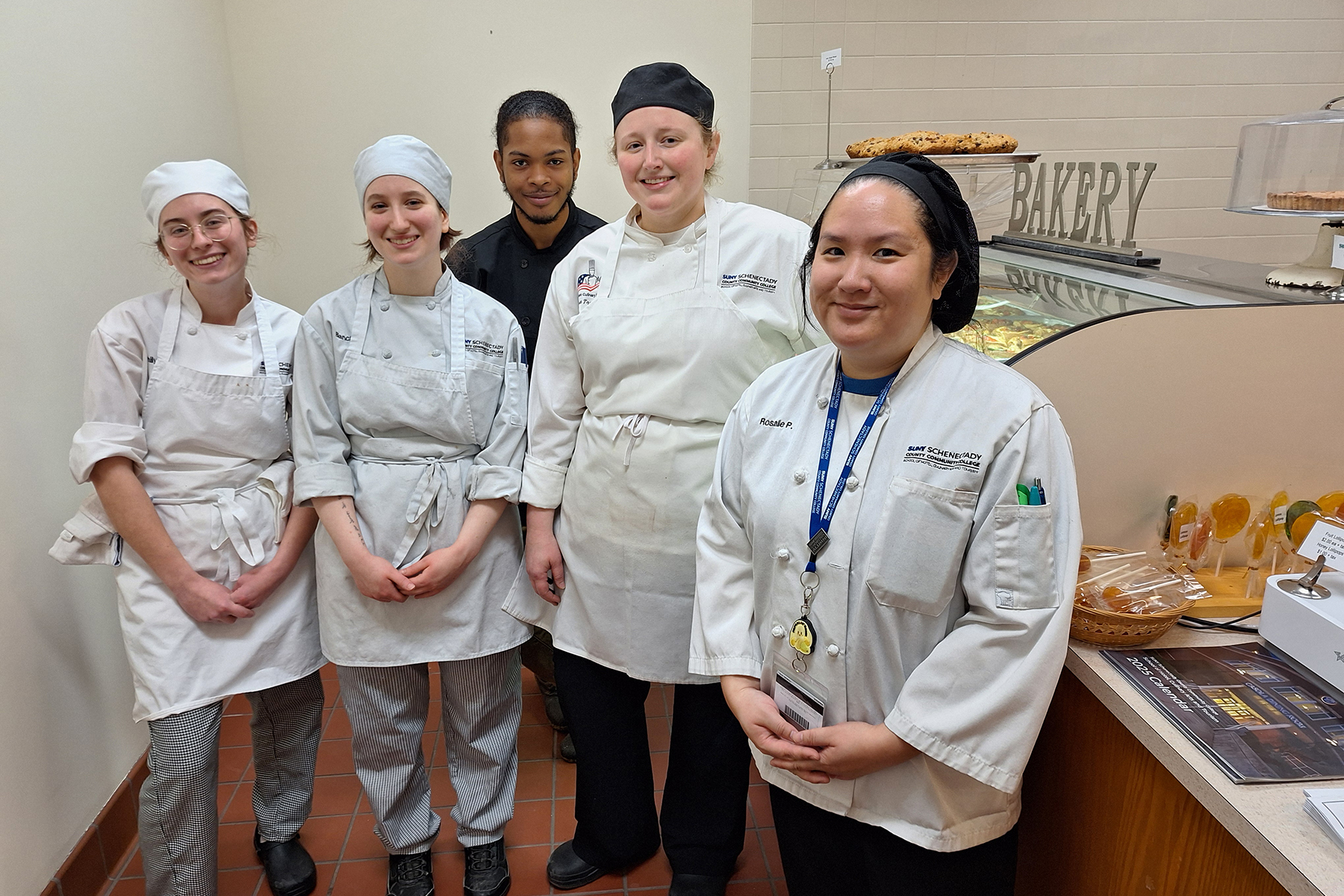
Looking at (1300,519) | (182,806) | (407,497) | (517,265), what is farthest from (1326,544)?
(182,806)

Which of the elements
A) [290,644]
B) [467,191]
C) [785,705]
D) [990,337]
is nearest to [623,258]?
[990,337]

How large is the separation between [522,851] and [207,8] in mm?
3069

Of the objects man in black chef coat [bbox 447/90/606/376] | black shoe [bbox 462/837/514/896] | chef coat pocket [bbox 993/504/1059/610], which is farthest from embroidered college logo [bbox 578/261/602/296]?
black shoe [bbox 462/837/514/896]

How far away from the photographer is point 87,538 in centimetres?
177

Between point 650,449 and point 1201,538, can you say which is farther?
point 650,449

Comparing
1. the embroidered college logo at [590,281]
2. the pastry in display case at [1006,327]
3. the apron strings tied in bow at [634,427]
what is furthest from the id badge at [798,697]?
the embroidered college logo at [590,281]

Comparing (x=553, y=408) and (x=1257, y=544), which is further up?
(x=553, y=408)

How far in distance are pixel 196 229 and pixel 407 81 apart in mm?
2019

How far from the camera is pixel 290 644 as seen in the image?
1.93 metres

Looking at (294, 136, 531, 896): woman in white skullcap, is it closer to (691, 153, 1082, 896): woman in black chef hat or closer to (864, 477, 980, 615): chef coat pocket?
(691, 153, 1082, 896): woman in black chef hat

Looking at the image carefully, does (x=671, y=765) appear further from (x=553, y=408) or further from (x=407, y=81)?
(x=407, y=81)

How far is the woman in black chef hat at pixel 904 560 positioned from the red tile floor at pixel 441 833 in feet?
2.71

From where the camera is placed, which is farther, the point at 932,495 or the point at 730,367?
the point at 730,367

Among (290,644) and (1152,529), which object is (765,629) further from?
(290,644)
